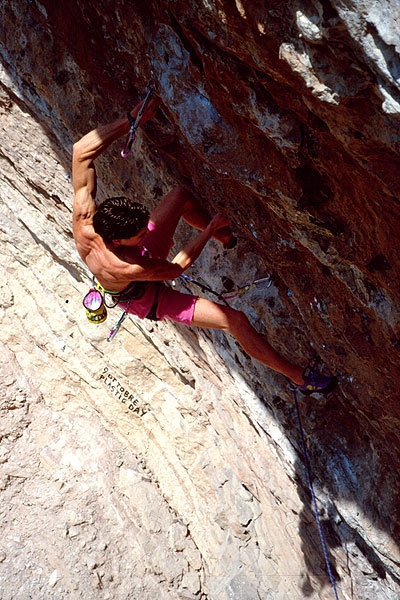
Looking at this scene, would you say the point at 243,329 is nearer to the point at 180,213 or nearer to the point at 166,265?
the point at 166,265

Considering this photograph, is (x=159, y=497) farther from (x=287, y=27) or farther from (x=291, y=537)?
(x=287, y=27)

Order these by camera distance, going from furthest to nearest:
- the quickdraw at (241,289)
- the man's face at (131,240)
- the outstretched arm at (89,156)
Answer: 1. the quickdraw at (241,289)
2. the man's face at (131,240)
3. the outstretched arm at (89,156)

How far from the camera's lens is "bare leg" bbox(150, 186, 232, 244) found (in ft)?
12.7

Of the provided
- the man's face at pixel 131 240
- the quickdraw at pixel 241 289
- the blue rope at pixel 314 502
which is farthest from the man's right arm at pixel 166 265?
the blue rope at pixel 314 502

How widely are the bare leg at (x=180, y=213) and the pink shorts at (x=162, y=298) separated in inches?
Answer: 2.8

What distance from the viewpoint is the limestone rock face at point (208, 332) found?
2621 millimetres

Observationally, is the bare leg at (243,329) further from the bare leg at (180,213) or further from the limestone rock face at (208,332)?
the bare leg at (180,213)

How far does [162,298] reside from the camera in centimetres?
400

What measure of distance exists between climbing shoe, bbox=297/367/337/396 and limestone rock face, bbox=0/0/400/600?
8 cm

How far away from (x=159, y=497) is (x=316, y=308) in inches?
156

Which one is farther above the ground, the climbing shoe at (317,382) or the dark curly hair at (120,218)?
the dark curly hair at (120,218)

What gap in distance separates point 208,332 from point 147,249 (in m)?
1.21

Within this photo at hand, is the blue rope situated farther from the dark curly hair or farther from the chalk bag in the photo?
the dark curly hair

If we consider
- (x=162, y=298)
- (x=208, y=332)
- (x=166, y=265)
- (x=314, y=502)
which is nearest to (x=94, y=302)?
(x=162, y=298)
